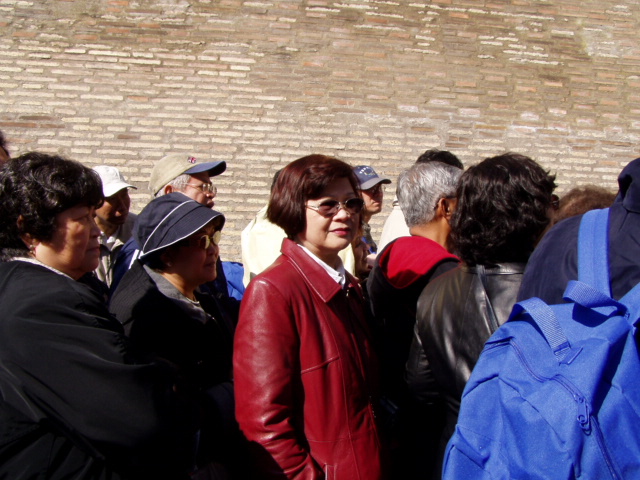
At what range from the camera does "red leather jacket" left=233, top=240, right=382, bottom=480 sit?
5.65ft

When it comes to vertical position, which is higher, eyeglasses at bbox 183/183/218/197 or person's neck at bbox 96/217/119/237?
eyeglasses at bbox 183/183/218/197

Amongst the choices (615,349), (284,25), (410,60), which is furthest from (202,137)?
(615,349)

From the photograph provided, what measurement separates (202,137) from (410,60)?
2.45 meters

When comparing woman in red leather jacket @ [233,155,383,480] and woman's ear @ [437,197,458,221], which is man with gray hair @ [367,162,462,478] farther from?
woman in red leather jacket @ [233,155,383,480]

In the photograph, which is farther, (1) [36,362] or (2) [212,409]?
(2) [212,409]

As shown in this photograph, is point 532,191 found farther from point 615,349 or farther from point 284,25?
point 284,25

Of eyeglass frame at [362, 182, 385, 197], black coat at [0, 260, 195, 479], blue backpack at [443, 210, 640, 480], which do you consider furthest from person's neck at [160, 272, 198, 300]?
eyeglass frame at [362, 182, 385, 197]

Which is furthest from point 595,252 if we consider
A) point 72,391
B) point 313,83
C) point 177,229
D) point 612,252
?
point 313,83

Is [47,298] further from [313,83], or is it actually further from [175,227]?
[313,83]

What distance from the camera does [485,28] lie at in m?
6.45

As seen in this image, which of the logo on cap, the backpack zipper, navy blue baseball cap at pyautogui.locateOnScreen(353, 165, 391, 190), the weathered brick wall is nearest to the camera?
the backpack zipper

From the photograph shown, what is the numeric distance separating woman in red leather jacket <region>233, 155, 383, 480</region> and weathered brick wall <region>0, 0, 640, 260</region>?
4.14 meters

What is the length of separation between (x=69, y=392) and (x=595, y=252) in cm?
123

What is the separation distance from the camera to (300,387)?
1815 millimetres
